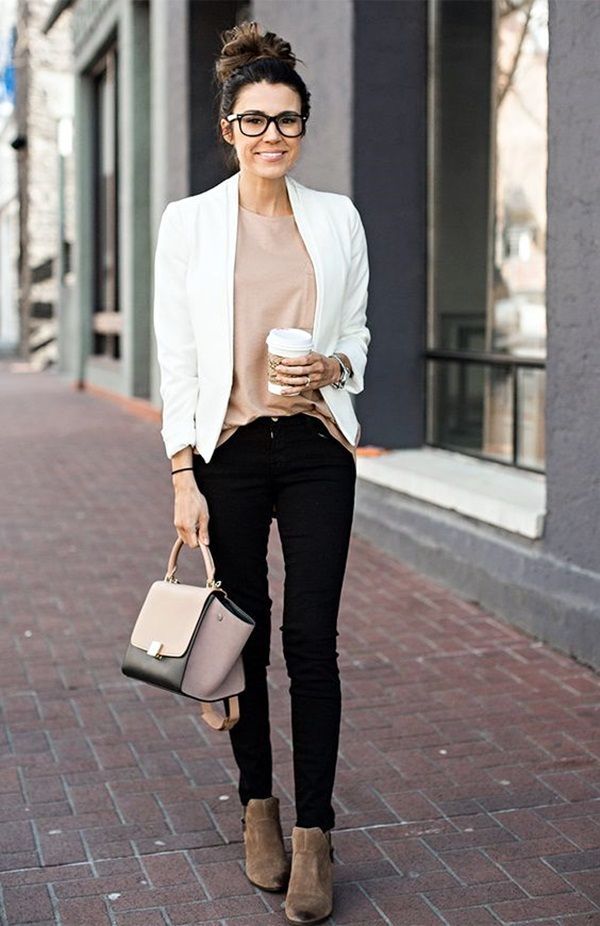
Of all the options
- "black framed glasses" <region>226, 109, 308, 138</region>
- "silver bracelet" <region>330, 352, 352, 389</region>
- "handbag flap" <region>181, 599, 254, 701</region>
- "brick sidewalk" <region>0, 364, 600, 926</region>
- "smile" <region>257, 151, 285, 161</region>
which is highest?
"black framed glasses" <region>226, 109, 308, 138</region>

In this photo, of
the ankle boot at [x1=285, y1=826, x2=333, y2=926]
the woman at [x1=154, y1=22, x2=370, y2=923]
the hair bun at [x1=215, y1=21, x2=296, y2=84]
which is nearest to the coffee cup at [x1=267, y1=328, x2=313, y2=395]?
the woman at [x1=154, y1=22, x2=370, y2=923]

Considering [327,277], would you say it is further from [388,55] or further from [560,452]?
[388,55]

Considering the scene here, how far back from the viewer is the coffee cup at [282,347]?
3.36 m

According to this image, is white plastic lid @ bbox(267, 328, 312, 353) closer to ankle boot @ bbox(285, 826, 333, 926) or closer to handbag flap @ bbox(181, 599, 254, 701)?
handbag flap @ bbox(181, 599, 254, 701)

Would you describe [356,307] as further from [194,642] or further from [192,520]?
[194,642]

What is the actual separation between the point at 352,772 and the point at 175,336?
67.8 inches

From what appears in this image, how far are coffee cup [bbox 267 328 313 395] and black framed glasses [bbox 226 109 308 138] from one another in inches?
20.1

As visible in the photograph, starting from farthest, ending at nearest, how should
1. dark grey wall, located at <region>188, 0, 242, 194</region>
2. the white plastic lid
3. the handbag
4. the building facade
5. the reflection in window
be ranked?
dark grey wall, located at <region>188, 0, 242, 194</region>, the reflection in window, the building facade, the handbag, the white plastic lid

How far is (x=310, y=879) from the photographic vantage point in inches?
→ 141

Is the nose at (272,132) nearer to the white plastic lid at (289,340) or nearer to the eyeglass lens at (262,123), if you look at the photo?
the eyeglass lens at (262,123)

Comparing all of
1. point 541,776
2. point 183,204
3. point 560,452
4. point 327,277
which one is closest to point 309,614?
point 327,277

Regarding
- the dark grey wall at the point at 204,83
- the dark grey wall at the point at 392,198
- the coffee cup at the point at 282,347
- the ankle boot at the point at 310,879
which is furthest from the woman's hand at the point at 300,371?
the dark grey wall at the point at 204,83

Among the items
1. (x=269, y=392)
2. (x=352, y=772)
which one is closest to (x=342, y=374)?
(x=269, y=392)

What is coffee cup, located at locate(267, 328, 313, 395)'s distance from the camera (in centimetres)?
336
